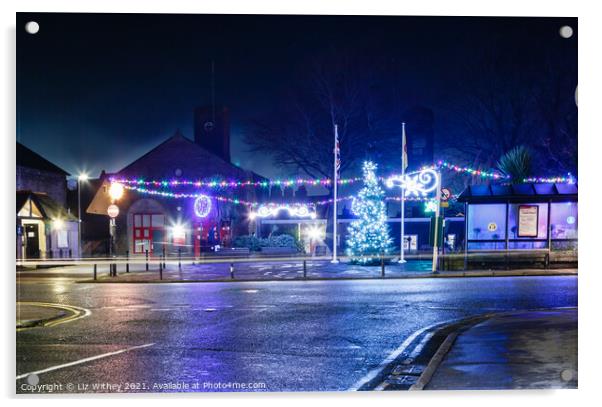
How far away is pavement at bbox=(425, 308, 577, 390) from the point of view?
6.30 m

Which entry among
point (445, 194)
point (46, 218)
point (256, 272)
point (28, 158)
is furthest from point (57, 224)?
point (445, 194)

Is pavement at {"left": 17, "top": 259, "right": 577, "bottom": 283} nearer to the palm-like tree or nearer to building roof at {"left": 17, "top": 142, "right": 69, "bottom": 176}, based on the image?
the palm-like tree

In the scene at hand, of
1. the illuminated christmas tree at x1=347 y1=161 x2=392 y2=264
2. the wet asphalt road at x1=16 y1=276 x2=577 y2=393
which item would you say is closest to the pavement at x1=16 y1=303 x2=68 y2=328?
the wet asphalt road at x1=16 y1=276 x2=577 y2=393

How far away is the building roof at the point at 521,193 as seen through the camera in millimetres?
19422

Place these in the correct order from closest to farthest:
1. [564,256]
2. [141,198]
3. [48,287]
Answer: [48,287] → [564,256] → [141,198]

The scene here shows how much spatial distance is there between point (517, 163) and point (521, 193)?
2.01 meters

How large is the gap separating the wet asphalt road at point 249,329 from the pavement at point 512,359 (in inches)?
44.3

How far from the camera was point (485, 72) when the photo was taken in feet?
40.9

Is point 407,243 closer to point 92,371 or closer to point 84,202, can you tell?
point 84,202

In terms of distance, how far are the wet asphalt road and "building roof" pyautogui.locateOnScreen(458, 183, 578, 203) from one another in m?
4.86

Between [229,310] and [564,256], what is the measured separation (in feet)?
48.6

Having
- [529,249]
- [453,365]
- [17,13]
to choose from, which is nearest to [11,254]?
[17,13]

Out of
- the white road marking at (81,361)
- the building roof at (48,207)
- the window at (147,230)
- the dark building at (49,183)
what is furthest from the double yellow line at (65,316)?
A: the building roof at (48,207)

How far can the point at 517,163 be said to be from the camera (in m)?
18.2
